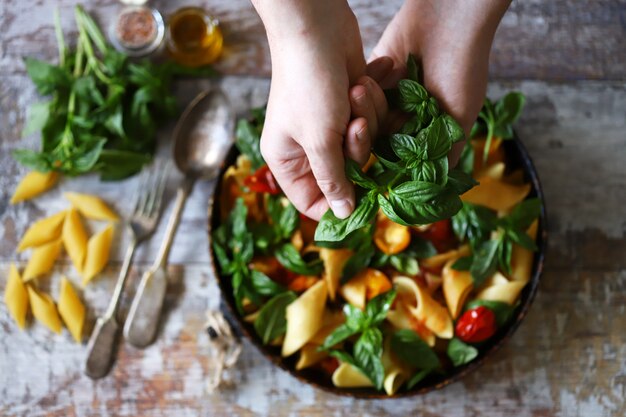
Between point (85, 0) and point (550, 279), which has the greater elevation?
point (85, 0)

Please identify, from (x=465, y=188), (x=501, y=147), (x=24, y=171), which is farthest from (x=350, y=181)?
(x=24, y=171)

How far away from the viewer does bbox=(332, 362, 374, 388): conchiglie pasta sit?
154cm

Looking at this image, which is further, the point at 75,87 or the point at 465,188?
the point at 75,87

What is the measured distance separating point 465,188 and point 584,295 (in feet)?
2.49

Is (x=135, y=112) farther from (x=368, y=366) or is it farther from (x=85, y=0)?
(x=368, y=366)

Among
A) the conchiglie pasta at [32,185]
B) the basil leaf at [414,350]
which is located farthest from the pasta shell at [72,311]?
the basil leaf at [414,350]

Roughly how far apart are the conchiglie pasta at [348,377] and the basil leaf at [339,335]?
0.22 ft

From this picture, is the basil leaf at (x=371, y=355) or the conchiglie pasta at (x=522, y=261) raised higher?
the conchiglie pasta at (x=522, y=261)

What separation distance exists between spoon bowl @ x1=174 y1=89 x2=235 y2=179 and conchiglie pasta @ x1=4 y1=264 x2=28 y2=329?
0.51m

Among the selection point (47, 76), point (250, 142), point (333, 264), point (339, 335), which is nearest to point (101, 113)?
point (47, 76)

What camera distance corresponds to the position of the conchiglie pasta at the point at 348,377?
1.54 meters

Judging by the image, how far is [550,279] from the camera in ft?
5.67

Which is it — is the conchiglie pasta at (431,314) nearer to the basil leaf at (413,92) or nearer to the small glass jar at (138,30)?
the basil leaf at (413,92)

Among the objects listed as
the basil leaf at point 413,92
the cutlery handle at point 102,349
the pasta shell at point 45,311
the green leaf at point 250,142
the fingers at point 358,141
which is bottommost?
the cutlery handle at point 102,349
